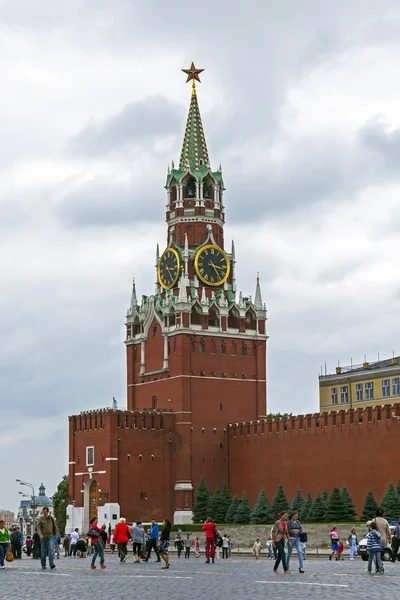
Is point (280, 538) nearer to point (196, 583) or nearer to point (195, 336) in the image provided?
point (196, 583)

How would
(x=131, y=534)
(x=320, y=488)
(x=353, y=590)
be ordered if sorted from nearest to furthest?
(x=353, y=590) → (x=131, y=534) → (x=320, y=488)

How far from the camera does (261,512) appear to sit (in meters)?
71.5

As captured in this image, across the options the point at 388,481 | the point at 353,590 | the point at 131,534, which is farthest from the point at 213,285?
the point at 353,590

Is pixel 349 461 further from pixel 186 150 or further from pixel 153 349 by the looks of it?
pixel 186 150

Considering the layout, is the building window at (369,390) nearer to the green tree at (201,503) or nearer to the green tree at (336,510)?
the green tree at (201,503)

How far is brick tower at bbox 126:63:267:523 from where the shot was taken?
7925 cm

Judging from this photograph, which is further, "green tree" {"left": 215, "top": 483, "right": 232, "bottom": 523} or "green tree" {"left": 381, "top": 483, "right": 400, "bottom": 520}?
"green tree" {"left": 215, "top": 483, "right": 232, "bottom": 523}

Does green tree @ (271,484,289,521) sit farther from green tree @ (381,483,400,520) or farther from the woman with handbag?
the woman with handbag

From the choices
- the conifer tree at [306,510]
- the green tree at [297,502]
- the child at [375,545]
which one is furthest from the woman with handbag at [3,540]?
the green tree at [297,502]

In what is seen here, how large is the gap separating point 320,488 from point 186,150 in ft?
95.6

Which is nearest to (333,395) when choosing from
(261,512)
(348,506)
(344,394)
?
(344,394)

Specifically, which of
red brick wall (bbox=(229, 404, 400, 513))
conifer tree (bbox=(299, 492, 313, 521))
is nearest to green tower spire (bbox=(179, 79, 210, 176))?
red brick wall (bbox=(229, 404, 400, 513))

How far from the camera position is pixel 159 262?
86250 mm

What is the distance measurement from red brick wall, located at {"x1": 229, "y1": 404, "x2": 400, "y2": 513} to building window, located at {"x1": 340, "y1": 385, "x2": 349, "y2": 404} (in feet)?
62.0
